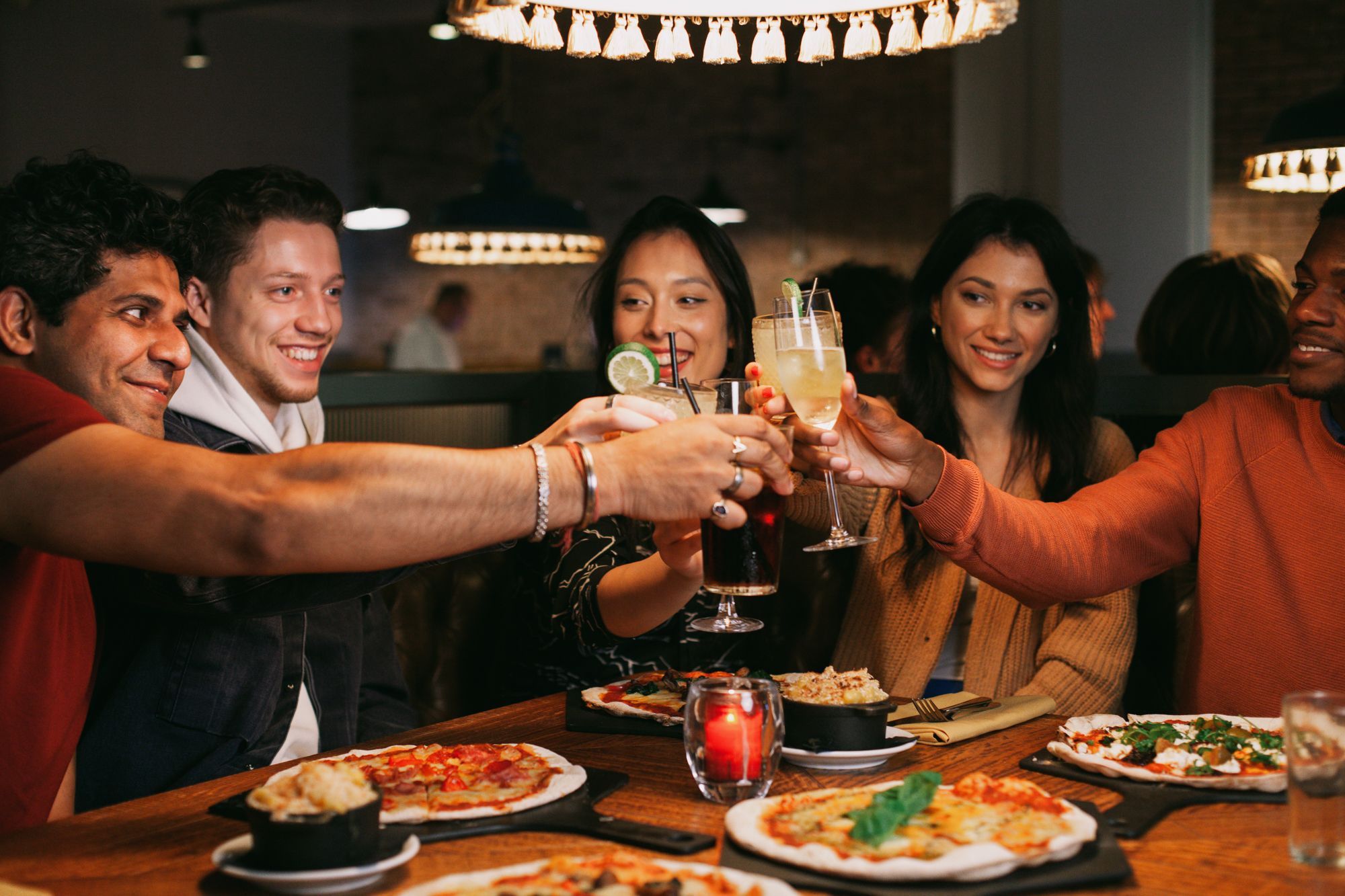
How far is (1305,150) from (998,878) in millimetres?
3209

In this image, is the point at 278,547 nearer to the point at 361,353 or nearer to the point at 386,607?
the point at 386,607

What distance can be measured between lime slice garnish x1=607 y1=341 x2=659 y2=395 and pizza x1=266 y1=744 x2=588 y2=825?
0.56 meters

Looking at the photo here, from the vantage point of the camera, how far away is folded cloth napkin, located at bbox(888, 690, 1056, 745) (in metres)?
1.77

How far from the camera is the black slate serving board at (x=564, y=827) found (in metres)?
1.36

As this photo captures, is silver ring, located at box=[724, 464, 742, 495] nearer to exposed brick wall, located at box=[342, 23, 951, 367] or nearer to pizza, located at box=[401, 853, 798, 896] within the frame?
pizza, located at box=[401, 853, 798, 896]

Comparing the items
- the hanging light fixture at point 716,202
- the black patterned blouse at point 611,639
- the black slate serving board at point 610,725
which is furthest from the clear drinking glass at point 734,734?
the hanging light fixture at point 716,202

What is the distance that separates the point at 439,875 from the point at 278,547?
39 cm

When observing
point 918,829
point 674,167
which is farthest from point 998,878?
point 674,167

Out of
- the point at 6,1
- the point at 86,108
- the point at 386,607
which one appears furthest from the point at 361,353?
the point at 386,607

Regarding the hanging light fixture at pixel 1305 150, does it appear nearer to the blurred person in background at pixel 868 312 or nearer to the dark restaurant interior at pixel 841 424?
the dark restaurant interior at pixel 841 424

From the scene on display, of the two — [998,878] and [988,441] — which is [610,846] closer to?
[998,878]

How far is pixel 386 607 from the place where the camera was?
269cm

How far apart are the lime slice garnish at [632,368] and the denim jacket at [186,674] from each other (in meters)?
0.42

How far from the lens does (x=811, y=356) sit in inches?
72.2
